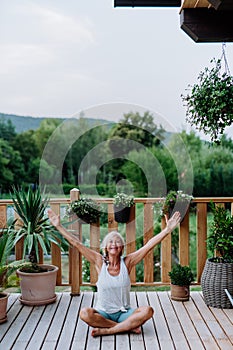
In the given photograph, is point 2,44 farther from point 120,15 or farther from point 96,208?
point 96,208

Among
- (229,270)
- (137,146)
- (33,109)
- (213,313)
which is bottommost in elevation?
(213,313)

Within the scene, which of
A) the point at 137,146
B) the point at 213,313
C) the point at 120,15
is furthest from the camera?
the point at 120,15

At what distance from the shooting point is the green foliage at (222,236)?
4.36 metres

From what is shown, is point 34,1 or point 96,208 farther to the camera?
point 34,1

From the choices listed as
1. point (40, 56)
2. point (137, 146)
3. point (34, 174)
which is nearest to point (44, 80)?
point (40, 56)

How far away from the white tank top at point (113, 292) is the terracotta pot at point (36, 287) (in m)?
0.77

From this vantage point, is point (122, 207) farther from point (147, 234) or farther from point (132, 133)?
point (132, 133)

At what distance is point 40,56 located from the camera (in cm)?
997

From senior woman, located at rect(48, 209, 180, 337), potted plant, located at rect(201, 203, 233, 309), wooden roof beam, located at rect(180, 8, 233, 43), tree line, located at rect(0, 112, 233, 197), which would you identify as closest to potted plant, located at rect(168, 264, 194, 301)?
potted plant, located at rect(201, 203, 233, 309)

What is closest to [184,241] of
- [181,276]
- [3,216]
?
[181,276]

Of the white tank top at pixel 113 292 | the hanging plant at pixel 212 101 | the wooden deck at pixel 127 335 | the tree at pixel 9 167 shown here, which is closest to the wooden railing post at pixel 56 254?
the wooden deck at pixel 127 335

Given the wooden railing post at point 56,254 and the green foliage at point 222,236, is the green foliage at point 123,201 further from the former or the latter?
the green foliage at point 222,236

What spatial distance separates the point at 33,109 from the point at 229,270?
21.9 feet

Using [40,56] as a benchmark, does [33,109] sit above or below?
below
